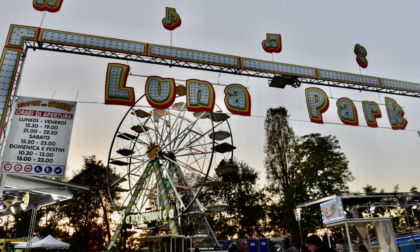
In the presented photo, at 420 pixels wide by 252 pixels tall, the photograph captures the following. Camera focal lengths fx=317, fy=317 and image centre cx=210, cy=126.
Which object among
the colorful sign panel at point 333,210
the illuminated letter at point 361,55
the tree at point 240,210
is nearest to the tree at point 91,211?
the tree at point 240,210

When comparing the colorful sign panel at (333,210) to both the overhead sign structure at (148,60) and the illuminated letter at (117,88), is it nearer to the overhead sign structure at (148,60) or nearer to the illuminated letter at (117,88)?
the overhead sign structure at (148,60)

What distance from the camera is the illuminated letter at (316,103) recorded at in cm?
1097

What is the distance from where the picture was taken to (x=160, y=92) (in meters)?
9.24

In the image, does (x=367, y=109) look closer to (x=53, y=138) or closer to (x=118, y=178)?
(x=53, y=138)

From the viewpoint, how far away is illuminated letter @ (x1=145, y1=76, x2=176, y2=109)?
29.7 ft

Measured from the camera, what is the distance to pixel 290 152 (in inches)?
1235

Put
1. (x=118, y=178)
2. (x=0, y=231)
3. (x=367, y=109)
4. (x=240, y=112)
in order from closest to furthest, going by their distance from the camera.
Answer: (x=240, y=112) < (x=367, y=109) < (x=118, y=178) < (x=0, y=231)

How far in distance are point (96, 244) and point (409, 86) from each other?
96.7ft

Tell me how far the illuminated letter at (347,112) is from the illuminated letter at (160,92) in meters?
6.10

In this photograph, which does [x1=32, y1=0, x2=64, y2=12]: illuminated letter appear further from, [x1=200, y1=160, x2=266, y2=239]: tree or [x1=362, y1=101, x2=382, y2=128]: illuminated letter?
[x1=200, y1=160, x2=266, y2=239]: tree

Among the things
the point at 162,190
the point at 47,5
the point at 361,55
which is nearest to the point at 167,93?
the point at 47,5

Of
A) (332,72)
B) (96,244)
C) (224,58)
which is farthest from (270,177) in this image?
(224,58)

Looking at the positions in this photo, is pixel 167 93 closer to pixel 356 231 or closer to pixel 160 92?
pixel 160 92

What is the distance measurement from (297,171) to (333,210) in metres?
15.3
